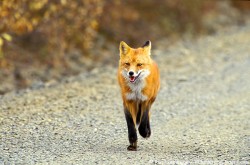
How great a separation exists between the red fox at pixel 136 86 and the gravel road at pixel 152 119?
1.08 ft

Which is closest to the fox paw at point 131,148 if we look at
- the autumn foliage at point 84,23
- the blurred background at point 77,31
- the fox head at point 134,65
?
the fox head at point 134,65

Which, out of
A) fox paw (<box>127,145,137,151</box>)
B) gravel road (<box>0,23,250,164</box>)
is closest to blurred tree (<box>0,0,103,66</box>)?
gravel road (<box>0,23,250,164</box>)

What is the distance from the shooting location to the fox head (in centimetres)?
816

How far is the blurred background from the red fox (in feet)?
11.6

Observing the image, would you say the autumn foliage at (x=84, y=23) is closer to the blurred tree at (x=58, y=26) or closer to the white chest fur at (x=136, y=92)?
the blurred tree at (x=58, y=26)

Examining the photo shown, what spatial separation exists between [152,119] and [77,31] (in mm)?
5606

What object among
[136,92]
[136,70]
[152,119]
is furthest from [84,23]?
[136,70]

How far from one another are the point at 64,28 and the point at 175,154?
24.9 feet

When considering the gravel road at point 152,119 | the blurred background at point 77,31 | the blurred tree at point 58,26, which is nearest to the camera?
the gravel road at point 152,119

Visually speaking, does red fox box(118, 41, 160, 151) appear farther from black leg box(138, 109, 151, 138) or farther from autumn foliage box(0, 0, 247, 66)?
autumn foliage box(0, 0, 247, 66)

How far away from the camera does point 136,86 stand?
8.34 metres

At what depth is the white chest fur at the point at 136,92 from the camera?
27.3 ft

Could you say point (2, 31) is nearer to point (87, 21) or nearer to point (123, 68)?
point (87, 21)

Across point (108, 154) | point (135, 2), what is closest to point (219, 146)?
point (108, 154)
